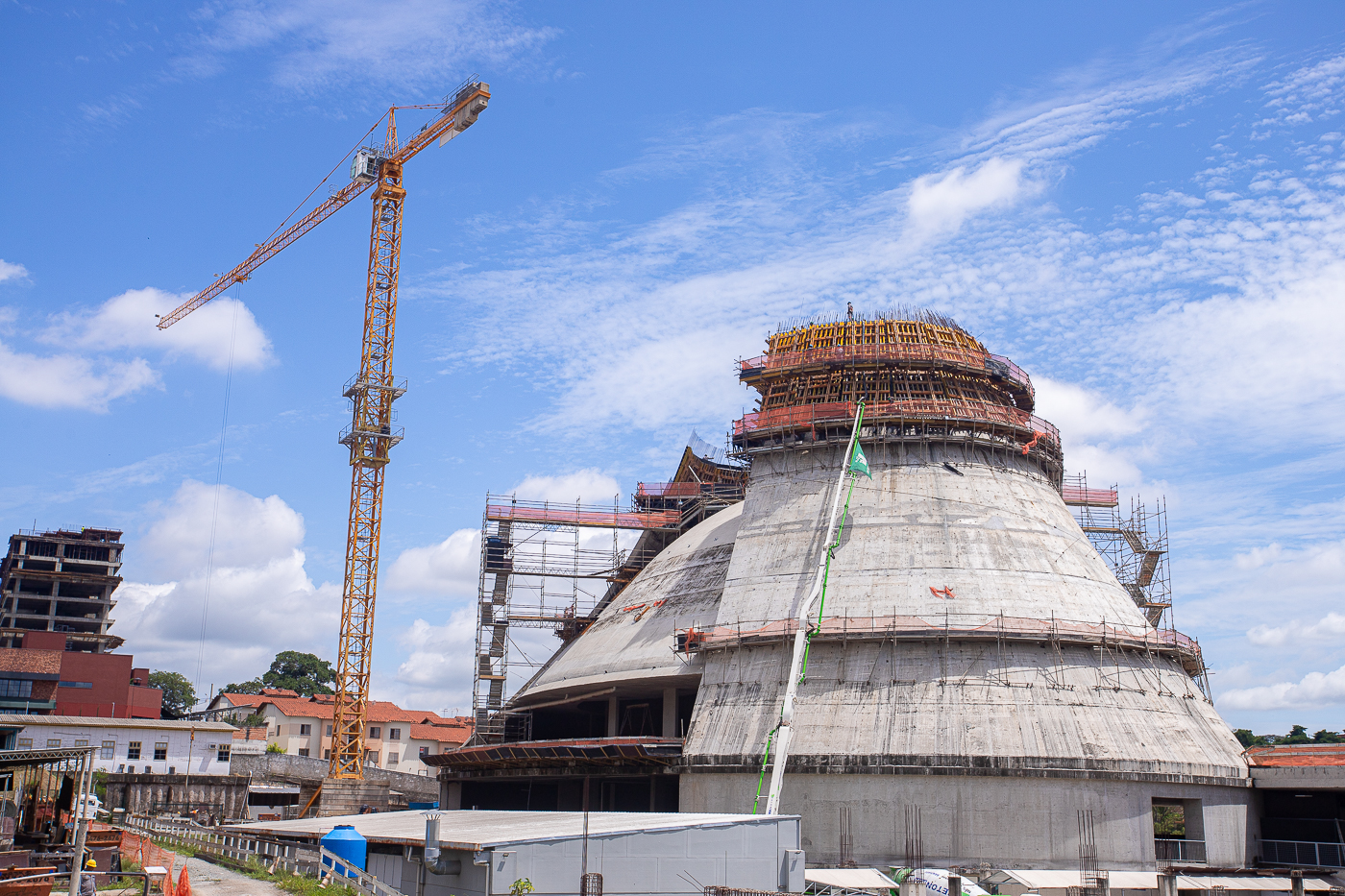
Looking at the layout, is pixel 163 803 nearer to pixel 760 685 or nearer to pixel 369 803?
pixel 369 803

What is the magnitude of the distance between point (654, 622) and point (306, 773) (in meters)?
39.0

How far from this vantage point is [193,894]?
29.3 metres

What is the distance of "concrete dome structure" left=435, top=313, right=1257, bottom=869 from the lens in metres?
Result: 42.0

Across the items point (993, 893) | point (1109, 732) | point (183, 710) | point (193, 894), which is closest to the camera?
point (193, 894)

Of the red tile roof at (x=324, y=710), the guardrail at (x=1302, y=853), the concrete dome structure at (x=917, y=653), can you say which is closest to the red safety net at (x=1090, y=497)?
the concrete dome structure at (x=917, y=653)

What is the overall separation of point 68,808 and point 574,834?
18.1 m

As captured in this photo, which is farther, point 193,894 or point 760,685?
point 760,685

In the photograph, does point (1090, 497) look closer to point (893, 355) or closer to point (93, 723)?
point (893, 355)

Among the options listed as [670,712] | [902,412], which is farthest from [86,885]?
[902,412]

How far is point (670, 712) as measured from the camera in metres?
54.1

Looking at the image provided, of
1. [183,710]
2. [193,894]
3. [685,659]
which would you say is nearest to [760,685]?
[685,659]

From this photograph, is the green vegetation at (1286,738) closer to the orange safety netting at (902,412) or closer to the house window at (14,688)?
the orange safety netting at (902,412)

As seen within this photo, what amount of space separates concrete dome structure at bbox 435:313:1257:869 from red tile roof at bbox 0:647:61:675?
51.5 m

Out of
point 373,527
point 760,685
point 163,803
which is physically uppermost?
Result: point 373,527
